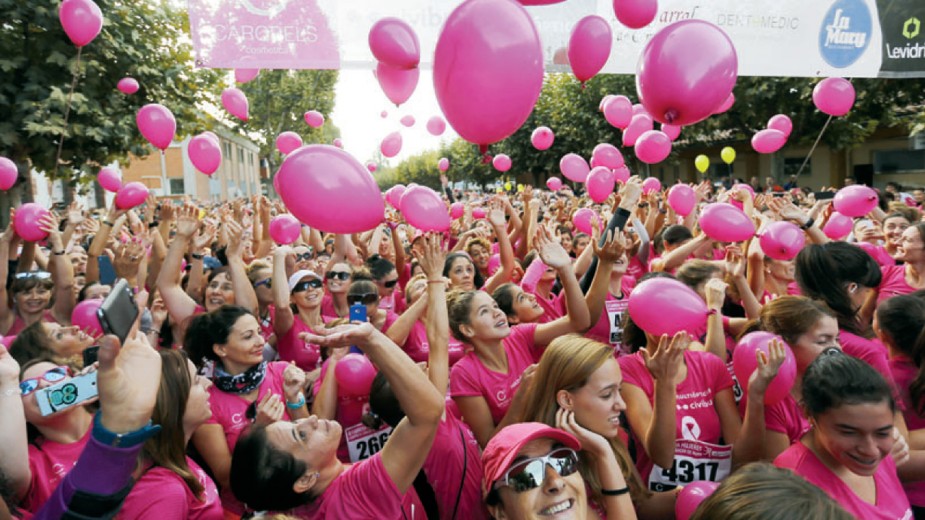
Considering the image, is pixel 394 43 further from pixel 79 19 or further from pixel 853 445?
pixel 79 19

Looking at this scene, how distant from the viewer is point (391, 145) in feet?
26.9

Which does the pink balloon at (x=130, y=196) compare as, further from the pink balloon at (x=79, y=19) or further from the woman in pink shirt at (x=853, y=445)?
the woman in pink shirt at (x=853, y=445)

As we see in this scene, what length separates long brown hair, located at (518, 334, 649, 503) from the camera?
7.57ft

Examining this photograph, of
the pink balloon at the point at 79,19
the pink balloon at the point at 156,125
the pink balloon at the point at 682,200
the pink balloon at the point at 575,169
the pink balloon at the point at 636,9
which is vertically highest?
the pink balloon at the point at 79,19

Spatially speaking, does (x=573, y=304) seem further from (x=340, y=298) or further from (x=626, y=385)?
(x=340, y=298)

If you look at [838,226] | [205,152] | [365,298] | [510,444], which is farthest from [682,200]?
[510,444]

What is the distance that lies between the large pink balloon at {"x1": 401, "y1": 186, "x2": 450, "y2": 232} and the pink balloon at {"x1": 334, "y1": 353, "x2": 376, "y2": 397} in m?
1.14

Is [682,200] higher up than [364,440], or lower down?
higher up

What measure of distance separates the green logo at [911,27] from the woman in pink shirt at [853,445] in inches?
312

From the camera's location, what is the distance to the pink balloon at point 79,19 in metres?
5.77

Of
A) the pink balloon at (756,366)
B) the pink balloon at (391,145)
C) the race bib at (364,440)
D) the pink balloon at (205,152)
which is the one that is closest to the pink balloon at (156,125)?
the pink balloon at (205,152)

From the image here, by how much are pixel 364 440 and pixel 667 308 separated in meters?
1.52

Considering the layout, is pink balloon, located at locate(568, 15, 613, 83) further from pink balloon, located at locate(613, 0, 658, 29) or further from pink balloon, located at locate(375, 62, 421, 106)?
pink balloon, located at locate(375, 62, 421, 106)

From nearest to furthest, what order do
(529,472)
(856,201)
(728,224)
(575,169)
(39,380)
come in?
(529,472) < (39,380) < (728,224) < (856,201) < (575,169)
